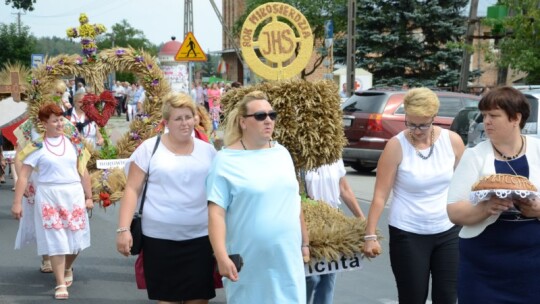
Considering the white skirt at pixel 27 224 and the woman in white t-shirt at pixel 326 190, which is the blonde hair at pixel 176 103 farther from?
the white skirt at pixel 27 224

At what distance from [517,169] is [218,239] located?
1.46 m

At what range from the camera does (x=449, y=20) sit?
Answer: 38.7m

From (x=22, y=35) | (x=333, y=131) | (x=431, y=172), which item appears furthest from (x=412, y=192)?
(x=22, y=35)

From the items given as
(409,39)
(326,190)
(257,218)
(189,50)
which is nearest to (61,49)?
(189,50)

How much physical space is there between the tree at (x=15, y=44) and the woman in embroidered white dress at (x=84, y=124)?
31.0 meters

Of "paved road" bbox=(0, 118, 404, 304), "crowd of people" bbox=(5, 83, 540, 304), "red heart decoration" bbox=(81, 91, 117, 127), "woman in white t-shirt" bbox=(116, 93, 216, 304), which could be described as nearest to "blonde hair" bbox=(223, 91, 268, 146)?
"crowd of people" bbox=(5, 83, 540, 304)

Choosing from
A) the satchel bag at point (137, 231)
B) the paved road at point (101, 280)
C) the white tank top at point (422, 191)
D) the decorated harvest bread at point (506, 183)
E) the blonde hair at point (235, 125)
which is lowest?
the paved road at point (101, 280)

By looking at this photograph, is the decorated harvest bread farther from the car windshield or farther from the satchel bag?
the car windshield

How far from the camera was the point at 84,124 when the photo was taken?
955cm

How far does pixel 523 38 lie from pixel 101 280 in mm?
16880

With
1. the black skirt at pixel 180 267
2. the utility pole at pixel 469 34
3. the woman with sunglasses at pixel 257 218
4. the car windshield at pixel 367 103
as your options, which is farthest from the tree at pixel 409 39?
the woman with sunglasses at pixel 257 218

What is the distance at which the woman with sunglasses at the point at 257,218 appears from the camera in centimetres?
443

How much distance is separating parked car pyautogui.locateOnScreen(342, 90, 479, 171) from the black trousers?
1119 centimetres

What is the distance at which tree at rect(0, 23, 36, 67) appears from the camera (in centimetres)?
4019
